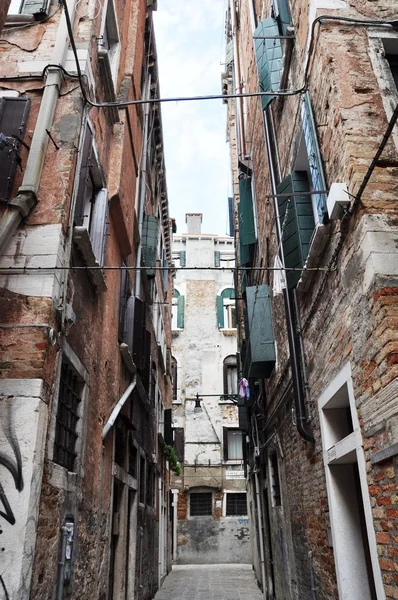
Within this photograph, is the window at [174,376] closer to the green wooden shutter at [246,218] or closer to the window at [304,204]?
the green wooden shutter at [246,218]

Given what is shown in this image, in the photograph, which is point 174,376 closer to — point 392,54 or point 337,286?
point 337,286

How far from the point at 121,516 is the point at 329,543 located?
3879mm

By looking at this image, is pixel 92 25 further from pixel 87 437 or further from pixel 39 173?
pixel 87 437

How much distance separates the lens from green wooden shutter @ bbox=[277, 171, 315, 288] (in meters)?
5.03

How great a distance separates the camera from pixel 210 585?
12.3 metres

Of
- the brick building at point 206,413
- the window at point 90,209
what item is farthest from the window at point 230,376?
the window at point 90,209

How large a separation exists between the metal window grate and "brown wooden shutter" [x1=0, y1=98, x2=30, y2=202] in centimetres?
1871

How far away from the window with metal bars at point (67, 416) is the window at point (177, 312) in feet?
61.6

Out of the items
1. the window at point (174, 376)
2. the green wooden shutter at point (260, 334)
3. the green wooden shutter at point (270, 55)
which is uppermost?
the window at point (174, 376)

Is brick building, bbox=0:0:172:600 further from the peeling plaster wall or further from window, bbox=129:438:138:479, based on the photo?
the peeling plaster wall

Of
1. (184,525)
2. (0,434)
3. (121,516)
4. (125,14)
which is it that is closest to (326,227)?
(0,434)

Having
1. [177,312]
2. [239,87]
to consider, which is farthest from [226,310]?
[239,87]

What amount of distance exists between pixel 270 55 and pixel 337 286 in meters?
4.14

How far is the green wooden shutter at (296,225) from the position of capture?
5.03 metres
